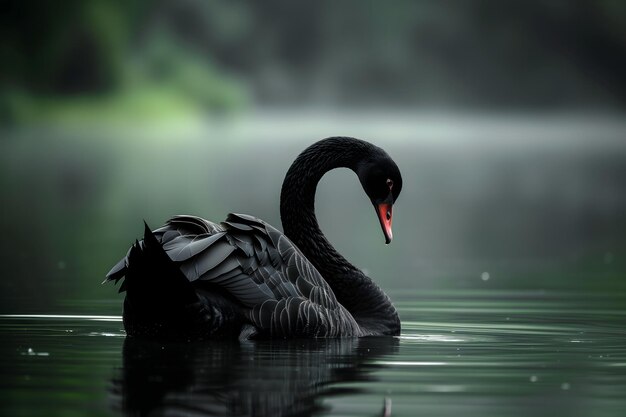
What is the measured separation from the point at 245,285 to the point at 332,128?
115953 millimetres

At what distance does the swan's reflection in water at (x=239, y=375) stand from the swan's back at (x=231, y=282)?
0.12 m

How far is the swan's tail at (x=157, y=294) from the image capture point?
742 centimetres

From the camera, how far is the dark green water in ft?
20.0

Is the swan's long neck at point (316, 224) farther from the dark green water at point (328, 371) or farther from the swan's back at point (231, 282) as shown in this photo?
the swan's back at point (231, 282)

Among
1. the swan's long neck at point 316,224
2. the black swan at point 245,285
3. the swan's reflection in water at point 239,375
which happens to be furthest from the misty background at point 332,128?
the swan's reflection in water at point 239,375

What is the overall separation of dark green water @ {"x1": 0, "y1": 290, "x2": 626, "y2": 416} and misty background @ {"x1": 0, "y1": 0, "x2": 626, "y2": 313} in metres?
2.34

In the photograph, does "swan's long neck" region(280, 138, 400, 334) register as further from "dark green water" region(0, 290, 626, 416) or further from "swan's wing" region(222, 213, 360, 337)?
"swan's wing" region(222, 213, 360, 337)

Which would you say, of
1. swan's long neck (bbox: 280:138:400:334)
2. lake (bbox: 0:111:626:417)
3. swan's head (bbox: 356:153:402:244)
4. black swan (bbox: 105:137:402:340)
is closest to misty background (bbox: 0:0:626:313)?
lake (bbox: 0:111:626:417)

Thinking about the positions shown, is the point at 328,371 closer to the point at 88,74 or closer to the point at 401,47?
the point at 88,74

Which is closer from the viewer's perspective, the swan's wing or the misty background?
the swan's wing

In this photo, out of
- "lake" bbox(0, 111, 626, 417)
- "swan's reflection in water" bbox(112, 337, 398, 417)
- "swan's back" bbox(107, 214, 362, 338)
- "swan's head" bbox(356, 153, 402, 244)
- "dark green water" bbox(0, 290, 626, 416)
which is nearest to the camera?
"swan's reflection in water" bbox(112, 337, 398, 417)

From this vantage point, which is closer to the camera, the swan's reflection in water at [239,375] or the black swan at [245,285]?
the swan's reflection in water at [239,375]

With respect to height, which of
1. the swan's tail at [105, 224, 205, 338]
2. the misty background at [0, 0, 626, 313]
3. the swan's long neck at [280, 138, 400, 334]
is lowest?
the swan's tail at [105, 224, 205, 338]

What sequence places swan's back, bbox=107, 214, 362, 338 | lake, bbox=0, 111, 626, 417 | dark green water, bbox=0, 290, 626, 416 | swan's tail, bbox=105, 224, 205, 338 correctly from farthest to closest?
swan's back, bbox=107, 214, 362, 338, swan's tail, bbox=105, 224, 205, 338, lake, bbox=0, 111, 626, 417, dark green water, bbox=0, 290, 626, 416
